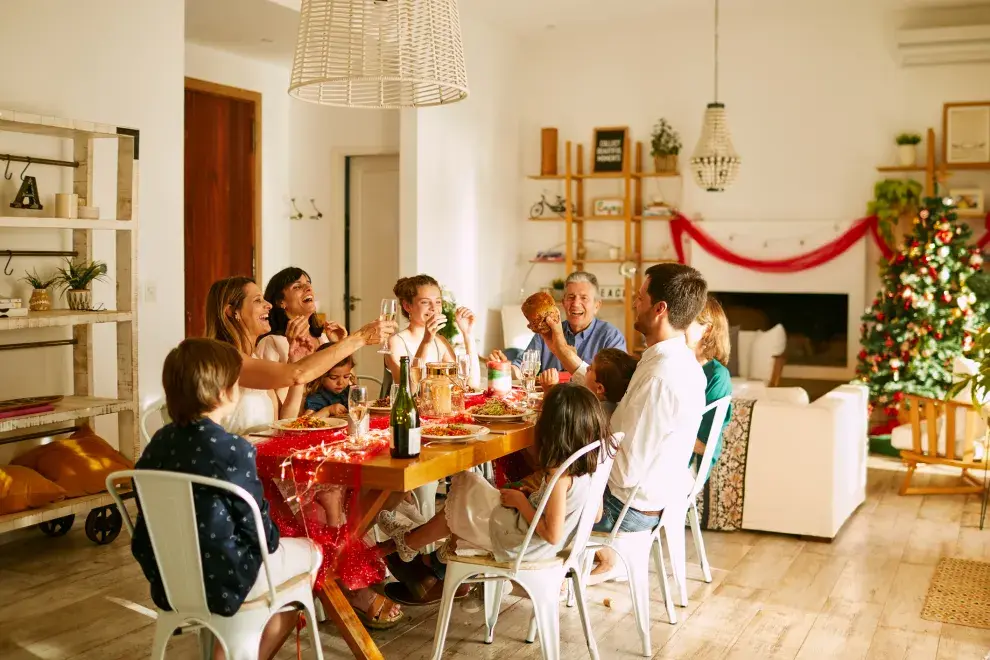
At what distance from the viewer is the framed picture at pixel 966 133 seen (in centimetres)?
738

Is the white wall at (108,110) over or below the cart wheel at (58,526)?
over

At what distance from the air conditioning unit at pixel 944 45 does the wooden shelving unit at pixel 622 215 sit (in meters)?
1.93

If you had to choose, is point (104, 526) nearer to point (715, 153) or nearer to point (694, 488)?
point (694, 488)

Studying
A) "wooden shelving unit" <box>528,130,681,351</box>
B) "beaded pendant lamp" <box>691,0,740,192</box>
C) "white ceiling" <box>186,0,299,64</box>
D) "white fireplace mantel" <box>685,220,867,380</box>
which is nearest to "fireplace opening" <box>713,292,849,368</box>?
"white fireplace mantel" <box>685,220,867,380</box>

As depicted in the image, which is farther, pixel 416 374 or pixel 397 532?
pixel 416 374

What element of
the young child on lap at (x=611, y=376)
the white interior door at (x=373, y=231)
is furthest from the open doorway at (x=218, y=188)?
the young child on lap at (x=611, y=376)

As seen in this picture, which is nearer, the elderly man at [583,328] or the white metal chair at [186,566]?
the white metal chair at [186,566]

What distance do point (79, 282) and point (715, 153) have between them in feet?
14.8

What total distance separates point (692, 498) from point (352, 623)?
4.86ft

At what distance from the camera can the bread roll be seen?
13.0ft

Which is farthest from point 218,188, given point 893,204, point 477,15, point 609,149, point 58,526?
point 893,204

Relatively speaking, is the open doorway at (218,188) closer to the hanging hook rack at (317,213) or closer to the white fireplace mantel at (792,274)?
the hanging hook rack at (317,213)

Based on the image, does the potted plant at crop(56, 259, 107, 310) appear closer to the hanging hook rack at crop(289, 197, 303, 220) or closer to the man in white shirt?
the man in white shirt

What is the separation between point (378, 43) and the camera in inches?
118
